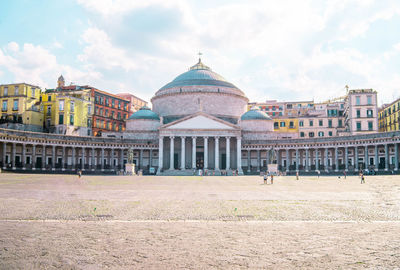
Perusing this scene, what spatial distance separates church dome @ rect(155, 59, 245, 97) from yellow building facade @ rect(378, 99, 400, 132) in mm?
32363

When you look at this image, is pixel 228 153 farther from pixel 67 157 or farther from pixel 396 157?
pixel 67 157

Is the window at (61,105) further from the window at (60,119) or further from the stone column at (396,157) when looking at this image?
the stone column at (396,157)

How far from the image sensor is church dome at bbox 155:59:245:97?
83250 millimetres

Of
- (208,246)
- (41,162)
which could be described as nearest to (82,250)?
(208,246)

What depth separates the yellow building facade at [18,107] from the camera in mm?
70625

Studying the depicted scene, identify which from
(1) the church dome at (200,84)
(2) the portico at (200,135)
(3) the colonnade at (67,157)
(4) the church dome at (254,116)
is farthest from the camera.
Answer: (1) the church dome at (200,84)

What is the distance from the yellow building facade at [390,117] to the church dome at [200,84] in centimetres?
3236

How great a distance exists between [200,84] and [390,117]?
4216 cm

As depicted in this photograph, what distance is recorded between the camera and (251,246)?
9.77 m

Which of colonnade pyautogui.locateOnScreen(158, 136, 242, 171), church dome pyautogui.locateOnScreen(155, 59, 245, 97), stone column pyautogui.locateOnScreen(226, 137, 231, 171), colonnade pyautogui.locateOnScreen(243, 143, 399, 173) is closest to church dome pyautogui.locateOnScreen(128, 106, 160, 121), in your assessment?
church dome pyautogui.locateOnScreen(155, 59, 245, 97)

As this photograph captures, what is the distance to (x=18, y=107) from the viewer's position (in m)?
70.9

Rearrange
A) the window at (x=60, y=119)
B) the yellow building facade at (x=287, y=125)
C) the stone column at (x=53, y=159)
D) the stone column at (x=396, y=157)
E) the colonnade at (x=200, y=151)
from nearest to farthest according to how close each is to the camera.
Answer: the stone column at (x=396, y=157)
the stone column at (x=53, y=159)
the colonnade at (x=200, y=151)
the window at (x=60, y=119)
the yellow building facade at (x=287, y=125)

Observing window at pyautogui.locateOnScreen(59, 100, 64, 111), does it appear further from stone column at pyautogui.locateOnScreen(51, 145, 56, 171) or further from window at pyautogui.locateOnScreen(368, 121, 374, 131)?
window at pyautogui.locateOnScreen(368, 121, 374, 131)

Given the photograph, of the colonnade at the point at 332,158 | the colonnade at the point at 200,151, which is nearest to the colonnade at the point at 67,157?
the colonnade at the point at 200,151
